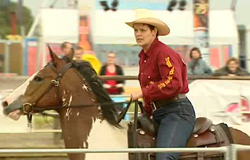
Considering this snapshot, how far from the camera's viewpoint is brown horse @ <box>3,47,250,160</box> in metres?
4.78

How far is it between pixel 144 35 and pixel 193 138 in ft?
3.28

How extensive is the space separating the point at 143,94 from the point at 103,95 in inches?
24.0

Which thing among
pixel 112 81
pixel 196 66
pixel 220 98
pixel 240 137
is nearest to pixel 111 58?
pixel 112 81

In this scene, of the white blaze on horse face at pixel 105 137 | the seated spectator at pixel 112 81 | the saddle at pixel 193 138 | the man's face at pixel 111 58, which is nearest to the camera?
the saddle at pixel 193 138

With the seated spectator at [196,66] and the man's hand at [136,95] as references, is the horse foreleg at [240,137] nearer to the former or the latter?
the man's hand at [136,95]

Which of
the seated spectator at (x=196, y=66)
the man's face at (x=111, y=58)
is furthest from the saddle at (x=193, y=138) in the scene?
the seated spectator at (x=196, y=66)

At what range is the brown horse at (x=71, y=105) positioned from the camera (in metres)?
4.78

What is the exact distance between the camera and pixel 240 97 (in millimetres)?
8203

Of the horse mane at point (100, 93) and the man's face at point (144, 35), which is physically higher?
the man's face at point (144, 35)

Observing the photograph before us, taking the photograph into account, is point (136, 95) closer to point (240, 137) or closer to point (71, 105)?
point (71, 105)

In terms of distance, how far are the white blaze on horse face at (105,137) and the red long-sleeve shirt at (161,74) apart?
16.2 inches

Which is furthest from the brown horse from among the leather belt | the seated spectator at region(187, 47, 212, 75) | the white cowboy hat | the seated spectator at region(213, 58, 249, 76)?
the seated spectator at region(187, 47, 212, 75)

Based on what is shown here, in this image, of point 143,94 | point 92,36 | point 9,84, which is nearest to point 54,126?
point 9,84

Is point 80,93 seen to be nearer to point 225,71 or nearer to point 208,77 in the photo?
point 208,77
